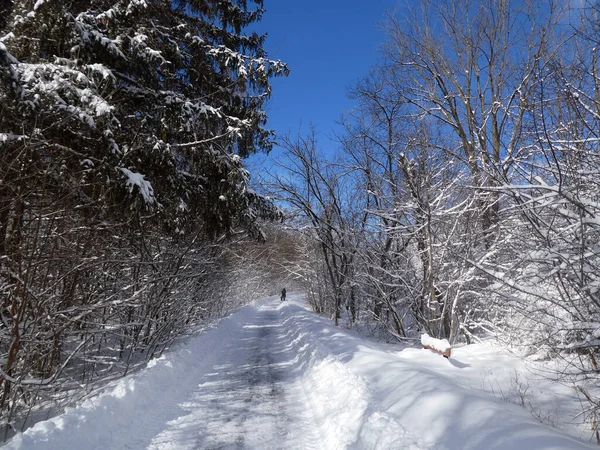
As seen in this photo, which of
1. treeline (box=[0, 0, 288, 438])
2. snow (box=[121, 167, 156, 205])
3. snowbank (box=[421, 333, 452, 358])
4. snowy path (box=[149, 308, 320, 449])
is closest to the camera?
treeline (box=[0, 0, 288, 438])

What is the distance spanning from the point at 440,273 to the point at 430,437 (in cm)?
618

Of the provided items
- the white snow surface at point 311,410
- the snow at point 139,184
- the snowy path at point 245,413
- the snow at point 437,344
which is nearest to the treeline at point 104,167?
the snow at point 139,184

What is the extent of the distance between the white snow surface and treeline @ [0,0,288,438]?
0.85 metres

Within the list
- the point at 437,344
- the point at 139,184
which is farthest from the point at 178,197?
the point at 437,344

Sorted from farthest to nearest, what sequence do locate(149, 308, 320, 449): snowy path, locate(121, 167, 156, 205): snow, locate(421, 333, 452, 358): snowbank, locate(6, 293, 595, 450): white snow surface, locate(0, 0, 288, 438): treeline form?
locate(421, 333, 452, 358): snowbank → locate(121, 167, 156, 205): snow → locate(149, 308, 320, 449): snowy path → locate(0, 0, 288, 438): treeline → locate(6, 293, 595, 450): white snow surface

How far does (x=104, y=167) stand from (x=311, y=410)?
15.9 ft

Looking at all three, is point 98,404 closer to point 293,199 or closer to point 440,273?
point 440,273

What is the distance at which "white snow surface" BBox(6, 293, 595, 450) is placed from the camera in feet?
12.3

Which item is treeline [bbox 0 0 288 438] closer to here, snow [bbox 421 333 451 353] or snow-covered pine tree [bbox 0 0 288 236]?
snow-covered pine tree [bbox 0 0 288 236]

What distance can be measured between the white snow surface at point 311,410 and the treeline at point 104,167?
0.85 metres

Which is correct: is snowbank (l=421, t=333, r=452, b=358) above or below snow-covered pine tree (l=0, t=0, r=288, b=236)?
below

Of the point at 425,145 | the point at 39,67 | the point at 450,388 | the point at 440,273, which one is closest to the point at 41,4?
the point at 39,67

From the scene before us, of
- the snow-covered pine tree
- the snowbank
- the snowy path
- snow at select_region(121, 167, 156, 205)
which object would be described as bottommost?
the snowy path

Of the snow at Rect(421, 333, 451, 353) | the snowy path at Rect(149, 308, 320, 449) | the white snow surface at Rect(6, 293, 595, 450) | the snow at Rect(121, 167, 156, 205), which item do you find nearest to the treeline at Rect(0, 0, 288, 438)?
the snow at Rect(121, 167, 156, 205)
